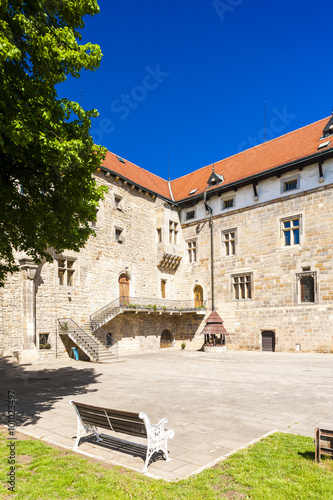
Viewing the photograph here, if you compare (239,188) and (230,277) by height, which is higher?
(239,188)

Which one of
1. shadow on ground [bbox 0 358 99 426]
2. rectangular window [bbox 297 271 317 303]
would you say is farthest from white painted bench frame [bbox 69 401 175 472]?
rectangular window [bbox 297 271 317 303]

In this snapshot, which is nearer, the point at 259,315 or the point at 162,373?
the point at 162,373

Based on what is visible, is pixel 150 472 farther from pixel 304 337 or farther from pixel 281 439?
pixel 304 337

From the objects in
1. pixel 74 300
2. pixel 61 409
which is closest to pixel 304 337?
pixel 74 300

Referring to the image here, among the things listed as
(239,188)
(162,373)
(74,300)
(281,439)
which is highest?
(239,188)

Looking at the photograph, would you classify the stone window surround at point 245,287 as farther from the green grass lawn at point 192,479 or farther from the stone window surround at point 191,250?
the green grass lawn at point 192,479

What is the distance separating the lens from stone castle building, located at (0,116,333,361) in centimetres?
2019

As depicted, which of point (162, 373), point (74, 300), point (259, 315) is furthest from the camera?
point (259, 315)

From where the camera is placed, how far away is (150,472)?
191 inches

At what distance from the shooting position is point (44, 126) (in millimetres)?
7691

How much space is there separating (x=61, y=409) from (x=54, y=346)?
1211 centimetres

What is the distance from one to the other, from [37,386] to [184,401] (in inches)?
211

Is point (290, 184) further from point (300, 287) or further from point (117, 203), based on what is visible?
point (117, 203)

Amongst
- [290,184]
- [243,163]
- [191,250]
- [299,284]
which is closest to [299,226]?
[290,184]
